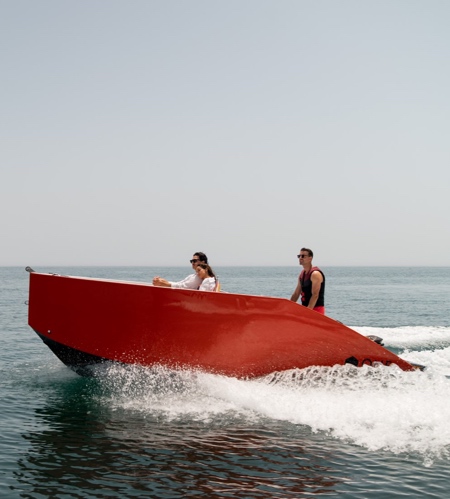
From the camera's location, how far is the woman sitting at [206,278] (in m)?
7.41

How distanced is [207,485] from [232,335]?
2231 mm

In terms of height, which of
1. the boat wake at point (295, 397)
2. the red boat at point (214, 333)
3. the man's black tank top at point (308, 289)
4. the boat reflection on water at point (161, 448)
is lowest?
the boat reflection on water at point (161, 448)

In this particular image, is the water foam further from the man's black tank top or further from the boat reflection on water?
the man's black tank top

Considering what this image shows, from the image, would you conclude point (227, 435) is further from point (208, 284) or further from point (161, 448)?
point (208, 284)

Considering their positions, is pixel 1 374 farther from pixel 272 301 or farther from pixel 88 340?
pixel 272 301

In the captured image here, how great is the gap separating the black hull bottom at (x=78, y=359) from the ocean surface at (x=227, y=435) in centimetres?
19

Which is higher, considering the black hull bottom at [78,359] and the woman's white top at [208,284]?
the woman's white top at [208,284]

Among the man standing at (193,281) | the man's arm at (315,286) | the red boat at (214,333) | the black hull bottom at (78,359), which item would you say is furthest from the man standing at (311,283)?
the black hull bottom at (78,359)

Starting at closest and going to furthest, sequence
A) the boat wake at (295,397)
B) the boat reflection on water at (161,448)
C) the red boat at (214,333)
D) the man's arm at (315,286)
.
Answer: the boat reflection on water at (161,448) < the boat wake at (295,397) < the red boat at (214,333) < the man's arm at (315,286)

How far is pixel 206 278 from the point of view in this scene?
7504 mm

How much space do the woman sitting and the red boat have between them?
526 mm

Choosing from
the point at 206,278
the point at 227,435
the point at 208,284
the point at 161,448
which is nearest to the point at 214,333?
the point at 208,284

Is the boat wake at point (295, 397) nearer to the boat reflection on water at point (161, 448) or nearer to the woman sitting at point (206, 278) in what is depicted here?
the boat reflection on water at point (161, 448)

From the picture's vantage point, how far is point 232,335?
22.7 ft
